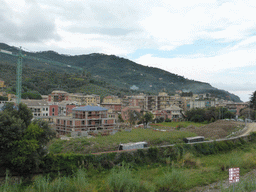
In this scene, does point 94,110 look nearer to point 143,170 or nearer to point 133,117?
point 133,117

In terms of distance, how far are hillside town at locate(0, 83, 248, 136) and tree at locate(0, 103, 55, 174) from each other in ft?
53.0

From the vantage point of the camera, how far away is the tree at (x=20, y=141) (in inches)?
522

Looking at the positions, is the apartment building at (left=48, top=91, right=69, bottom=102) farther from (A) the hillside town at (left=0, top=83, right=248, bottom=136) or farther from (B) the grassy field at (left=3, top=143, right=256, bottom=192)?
(B) the grassy field at (left=3, top=143, right=256, bottom=192)

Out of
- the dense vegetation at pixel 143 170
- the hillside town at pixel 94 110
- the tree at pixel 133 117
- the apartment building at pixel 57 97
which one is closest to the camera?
the dense vegetation at pixel 143 170

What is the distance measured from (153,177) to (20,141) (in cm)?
907

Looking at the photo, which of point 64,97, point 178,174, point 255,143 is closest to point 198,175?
point 178,174

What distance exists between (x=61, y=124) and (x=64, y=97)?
39118 millimetres

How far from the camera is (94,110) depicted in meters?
39.4

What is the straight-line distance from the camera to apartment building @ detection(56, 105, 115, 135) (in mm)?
37312

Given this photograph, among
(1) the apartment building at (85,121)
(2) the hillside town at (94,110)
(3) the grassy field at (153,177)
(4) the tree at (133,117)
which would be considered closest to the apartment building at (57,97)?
(2) the hillside town at (94,110)

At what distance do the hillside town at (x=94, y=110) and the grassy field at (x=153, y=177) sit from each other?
1558 cm

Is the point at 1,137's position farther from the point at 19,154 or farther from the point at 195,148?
the point at 195,148

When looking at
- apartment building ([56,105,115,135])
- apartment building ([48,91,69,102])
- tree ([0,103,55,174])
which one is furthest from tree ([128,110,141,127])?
tree ([0,103,55,174])

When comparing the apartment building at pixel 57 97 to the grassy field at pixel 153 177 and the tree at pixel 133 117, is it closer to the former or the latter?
the tree at pixel 133 117
